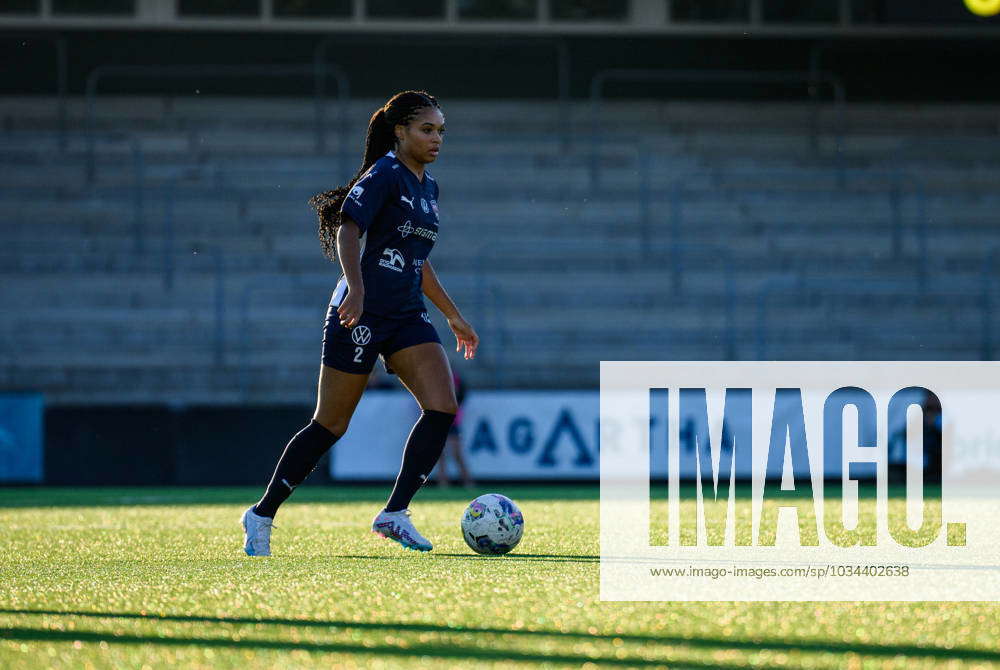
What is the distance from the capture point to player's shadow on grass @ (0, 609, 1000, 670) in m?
3.78

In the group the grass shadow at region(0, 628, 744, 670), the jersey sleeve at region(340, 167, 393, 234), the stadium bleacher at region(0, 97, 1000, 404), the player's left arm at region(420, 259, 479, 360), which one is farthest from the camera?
the stadium bleacher at region(0, 97, 1000, 404)

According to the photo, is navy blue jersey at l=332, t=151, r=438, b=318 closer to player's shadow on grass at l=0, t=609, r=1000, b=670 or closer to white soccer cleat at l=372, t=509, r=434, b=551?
white soccer cleat at l=372, t=509, r=434, b=551

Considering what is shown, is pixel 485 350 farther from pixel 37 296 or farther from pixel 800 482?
pixel 37 296

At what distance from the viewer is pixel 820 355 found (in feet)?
59.2

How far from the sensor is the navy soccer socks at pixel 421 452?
6762mm

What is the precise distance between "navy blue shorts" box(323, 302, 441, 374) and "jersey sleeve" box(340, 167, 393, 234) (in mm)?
396

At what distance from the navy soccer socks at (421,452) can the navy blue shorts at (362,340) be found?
35 cm

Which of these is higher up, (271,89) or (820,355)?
(271,89)

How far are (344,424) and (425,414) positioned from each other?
1.17 ft

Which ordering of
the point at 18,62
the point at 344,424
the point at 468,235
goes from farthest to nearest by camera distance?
the point at 18,62
the point at 468,235
the point at 344,424

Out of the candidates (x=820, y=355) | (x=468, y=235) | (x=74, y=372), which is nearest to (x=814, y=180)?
(x=820, y=355)

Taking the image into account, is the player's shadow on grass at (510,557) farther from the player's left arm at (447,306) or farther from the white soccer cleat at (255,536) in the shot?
the player's left arm at (447,306)

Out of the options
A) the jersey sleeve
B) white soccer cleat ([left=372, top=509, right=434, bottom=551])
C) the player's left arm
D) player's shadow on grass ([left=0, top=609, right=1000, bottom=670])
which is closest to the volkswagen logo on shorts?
the jersey sleeve

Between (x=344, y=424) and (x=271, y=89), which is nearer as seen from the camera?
(x=344, y=424)
